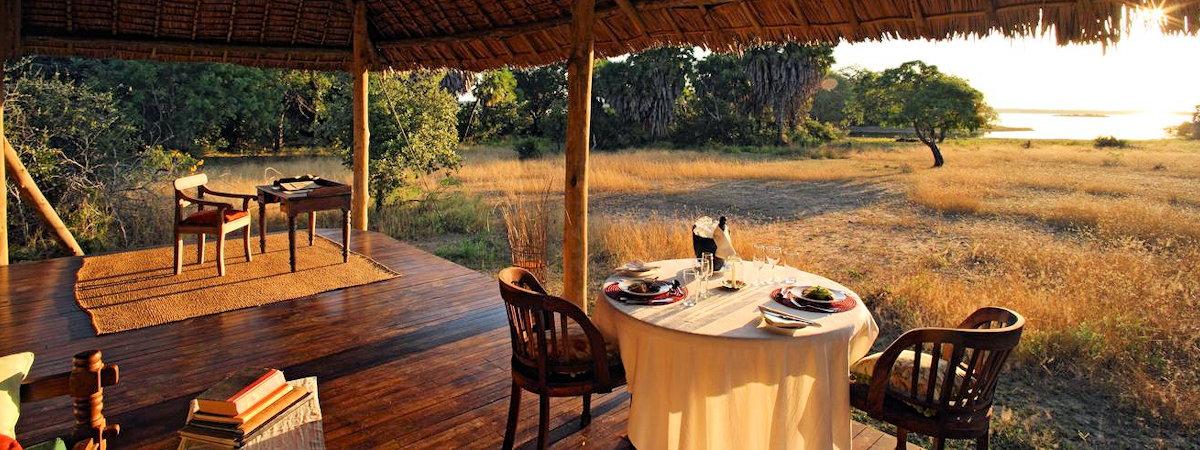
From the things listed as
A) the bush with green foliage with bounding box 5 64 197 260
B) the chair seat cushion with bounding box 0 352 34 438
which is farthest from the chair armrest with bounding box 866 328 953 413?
the bush with green foliage with bounding box 5 64 197 260

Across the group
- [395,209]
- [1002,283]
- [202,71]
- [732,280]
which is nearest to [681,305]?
[732,280]

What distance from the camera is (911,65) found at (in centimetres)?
2150

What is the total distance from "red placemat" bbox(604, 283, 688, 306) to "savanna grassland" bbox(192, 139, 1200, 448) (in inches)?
93.4

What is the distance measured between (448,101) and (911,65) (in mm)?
17505

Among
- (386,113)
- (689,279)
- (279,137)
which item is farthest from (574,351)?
(279,137)

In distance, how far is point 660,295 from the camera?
2.44 m

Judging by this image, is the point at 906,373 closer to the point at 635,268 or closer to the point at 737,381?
the point at 737,381

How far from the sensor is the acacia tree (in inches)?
762

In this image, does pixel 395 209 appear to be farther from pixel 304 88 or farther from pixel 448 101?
pixel 304 88

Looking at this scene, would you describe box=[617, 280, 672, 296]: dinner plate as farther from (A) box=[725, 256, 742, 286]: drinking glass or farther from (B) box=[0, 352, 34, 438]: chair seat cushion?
(B) box=[0, 352, 34, 438]: chair seat cushion

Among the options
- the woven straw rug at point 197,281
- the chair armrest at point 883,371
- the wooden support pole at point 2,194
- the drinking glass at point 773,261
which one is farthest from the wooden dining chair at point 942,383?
the wooden support pole at point 2,194

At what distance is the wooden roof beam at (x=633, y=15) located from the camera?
3.83 metres

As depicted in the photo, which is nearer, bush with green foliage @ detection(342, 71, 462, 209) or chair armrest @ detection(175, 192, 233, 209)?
chair armrest @ detection(175, 192, 233, 209)

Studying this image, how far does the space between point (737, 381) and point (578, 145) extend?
1.99m
